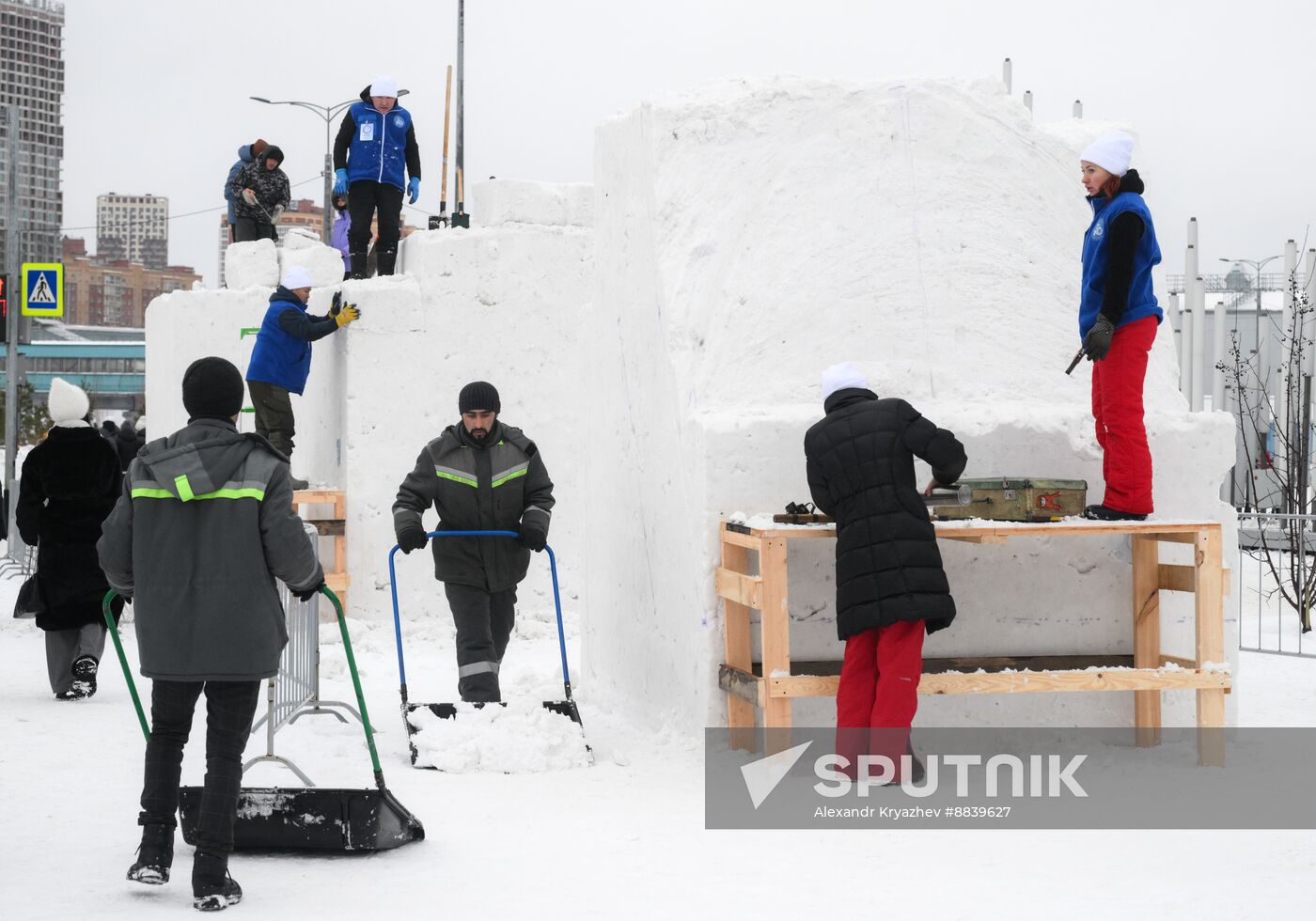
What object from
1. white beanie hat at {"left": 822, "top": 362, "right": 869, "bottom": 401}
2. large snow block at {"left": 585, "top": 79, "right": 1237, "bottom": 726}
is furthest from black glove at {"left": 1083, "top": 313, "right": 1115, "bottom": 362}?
white beanie hat at {"left": 822, "top": 362, "right": 869, "bottom": 401}

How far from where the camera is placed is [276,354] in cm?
1101

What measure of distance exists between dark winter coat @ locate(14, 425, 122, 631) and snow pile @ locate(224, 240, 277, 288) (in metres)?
5.20

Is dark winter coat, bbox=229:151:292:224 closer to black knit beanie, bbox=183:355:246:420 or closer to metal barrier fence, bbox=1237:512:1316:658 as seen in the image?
metal barrier fence, bbox=1237:512:1316:658

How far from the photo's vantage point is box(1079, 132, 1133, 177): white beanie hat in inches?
263

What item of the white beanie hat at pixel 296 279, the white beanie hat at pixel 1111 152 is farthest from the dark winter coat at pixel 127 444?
the white beanie hat at pixel 1111 152

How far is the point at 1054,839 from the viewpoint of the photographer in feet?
18.4

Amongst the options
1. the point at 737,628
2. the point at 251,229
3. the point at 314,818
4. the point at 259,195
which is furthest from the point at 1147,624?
the point at 251,229

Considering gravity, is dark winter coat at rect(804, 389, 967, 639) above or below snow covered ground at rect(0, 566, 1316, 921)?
above

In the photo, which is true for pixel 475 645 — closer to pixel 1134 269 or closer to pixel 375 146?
pixel 1134 269

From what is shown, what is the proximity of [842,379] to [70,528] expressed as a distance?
16.5ft

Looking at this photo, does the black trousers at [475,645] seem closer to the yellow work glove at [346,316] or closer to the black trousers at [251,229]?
the yellow work glove at [346,316]

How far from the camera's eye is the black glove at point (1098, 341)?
657 cm

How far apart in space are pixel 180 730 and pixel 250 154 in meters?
11.1

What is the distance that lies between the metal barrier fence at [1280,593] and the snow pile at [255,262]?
28.9 ft
